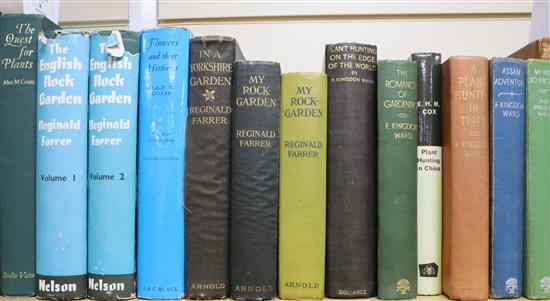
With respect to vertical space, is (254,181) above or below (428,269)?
above

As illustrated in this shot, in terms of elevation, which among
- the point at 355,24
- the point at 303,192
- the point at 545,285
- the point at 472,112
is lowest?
the point at 545,285

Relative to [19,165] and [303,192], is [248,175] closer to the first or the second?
[303,192]

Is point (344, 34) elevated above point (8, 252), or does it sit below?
above

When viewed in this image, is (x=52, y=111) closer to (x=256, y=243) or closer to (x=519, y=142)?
(x=256, y=243)

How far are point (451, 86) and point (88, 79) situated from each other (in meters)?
0.49

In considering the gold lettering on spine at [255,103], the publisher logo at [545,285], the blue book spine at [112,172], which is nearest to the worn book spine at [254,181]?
the gold lettering on spine at [255,103]

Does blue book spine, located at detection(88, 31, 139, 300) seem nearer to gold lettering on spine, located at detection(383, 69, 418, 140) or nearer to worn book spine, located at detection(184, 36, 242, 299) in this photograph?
worn book spine, located at detection(184, 36, 242, 299)

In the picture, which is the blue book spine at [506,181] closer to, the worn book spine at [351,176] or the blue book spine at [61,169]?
the worn book spine at [351,176]

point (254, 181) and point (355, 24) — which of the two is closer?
point (254, 181)

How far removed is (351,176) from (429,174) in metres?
0.11

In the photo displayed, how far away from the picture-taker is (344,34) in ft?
3.34

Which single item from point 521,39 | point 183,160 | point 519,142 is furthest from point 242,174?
point 521,39

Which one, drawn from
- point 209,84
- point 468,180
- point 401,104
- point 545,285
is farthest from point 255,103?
point 545,285

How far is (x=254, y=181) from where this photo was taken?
0.73 metres
